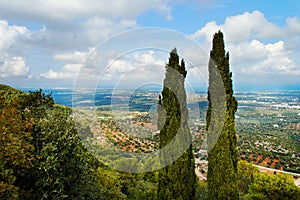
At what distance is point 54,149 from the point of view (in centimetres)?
792

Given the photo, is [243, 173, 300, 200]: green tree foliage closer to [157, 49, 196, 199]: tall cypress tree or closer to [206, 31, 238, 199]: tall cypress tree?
[206, 31, 238, 199]: tall cypress tree

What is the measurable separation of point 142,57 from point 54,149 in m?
4.53

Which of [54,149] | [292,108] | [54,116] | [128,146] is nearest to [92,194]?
[54,149]

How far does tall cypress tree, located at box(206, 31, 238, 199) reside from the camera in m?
9.85

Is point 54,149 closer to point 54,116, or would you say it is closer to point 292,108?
point 54,116

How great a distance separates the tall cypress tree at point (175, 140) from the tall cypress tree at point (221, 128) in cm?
94

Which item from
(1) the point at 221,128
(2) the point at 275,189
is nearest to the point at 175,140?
(1) the point at 221,128

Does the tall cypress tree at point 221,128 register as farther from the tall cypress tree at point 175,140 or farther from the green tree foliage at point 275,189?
the green tree foliage at point 275,189

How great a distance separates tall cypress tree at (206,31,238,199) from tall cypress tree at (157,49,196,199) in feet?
3.08

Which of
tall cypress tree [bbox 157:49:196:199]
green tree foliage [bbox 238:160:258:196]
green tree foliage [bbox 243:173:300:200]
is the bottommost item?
green tree foliage [bbox 238:160:258:196]

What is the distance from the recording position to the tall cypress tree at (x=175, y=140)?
9961mm

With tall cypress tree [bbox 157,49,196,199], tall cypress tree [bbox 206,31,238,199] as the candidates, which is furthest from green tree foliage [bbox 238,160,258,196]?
tall cypress tree [bbox 157,49,196,199]

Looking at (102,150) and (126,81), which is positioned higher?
(126,81)

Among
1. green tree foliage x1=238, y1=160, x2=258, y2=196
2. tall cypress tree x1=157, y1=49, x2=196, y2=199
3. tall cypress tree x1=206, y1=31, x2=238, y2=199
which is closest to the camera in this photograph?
tall cypress tree x1=206, y1=31, x2=238, y2=199
